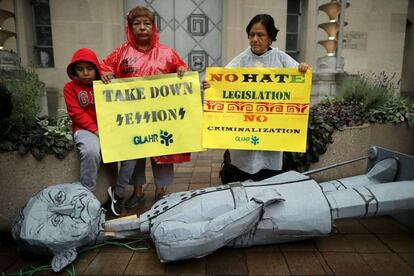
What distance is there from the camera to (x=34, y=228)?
2043 mm

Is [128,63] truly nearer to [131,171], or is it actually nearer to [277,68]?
[131,171]

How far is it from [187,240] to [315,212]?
0.91m

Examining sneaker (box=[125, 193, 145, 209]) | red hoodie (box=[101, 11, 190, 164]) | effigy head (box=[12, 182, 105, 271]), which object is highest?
red hoodie (box=[101, 11, 190, 164])

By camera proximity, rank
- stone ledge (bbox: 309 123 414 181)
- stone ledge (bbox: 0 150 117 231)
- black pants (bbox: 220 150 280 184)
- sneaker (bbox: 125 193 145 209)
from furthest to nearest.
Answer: stone ledge (bbox: 309 123 414 181) → sneaker (bbox: 125 193 145 209) → black pants (bbox: 220 150 280 184) → stone ledge (bbox: 0 150 117 231)

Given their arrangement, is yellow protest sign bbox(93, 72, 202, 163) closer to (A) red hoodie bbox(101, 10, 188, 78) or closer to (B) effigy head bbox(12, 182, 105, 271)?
(A) red hoodie bbox(101, 10, 188, 78)

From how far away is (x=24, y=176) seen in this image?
8.36 feet

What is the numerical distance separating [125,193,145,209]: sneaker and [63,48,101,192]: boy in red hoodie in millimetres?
563

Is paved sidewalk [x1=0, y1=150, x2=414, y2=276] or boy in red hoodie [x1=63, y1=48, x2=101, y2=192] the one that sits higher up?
boy in red hoodie [x1=63, y1=48, x2=101, y2=192]

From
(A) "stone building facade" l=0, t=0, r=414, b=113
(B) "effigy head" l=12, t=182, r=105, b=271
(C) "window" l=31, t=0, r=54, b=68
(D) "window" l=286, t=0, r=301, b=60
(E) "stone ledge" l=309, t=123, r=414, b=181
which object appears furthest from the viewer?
(D) "window" l=286, t=0, r=301, b=60

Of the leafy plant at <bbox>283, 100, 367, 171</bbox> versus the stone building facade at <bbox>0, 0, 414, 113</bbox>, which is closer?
the leafy plant at <bbox>283, 100, 367, 171</bbox>

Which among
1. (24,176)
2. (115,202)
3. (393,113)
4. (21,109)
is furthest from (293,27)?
(24,176)

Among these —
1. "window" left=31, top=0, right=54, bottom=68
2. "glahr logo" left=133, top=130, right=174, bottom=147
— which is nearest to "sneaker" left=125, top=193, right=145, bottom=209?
"glahr logo" left=133, top=130, right=174, bottom=147

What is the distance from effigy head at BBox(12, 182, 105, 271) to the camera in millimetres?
2031

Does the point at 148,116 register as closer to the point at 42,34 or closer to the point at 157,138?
the point at 157,138
